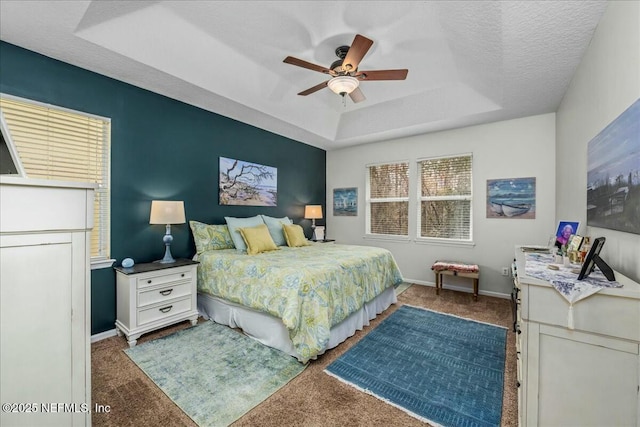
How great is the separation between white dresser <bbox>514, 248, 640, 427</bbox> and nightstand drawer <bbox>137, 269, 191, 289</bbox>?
293 centimetres

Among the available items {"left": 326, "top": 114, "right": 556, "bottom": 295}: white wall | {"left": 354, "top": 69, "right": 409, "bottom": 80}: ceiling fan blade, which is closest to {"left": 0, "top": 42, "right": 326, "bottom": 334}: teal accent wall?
{"left": 354, "top": 69, "right": 409, "bottom": 80}: ceiling fan blade

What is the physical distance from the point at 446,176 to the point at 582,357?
3.65 meters

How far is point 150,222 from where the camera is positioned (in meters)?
2.93

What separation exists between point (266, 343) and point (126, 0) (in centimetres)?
308

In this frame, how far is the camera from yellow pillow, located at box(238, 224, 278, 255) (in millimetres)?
3289

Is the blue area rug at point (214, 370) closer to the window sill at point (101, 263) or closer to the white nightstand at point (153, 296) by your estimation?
the white nightstand at point (153, 296)

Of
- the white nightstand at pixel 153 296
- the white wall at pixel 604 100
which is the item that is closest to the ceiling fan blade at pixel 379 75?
the white wall at pixel 604 100

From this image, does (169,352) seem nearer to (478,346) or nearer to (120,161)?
(120,161)

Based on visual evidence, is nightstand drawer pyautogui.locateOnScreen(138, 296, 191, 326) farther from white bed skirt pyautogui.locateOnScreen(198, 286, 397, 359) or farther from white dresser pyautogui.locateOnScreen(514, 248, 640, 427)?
white dresser pyautogui.locateOnScreen(514, 248, 640, 427)

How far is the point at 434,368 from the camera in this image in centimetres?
222

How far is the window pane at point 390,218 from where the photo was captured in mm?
4945

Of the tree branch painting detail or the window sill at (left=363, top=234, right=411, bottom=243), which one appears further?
the window sill at (left=363, top=234, right=411, bottom=243)

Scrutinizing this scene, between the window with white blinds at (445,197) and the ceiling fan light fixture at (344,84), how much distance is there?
246cm

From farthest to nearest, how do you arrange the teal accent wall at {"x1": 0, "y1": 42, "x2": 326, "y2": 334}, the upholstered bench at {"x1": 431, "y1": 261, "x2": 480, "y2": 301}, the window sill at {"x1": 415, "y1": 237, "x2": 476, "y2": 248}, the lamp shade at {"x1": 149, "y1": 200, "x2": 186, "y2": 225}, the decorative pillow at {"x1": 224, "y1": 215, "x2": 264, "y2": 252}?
the window sill at {"x1": 415, "y1": 237, "x2": 476, "y2": 248} → the upholstered bench at {"x1": 431, "y1": 261, "x2": 480, "y2": 301} → the decorative pillow at {"x1": 224, "y1": 215, "x2": 264, "y2": 252} → the lamp shade at {"x1": 149, "y1": 200, "x2": 186, "y2": 225} → the teal accent wall at {"x1": 0, "y1": 42, "x2": 326, "y2": 334}
